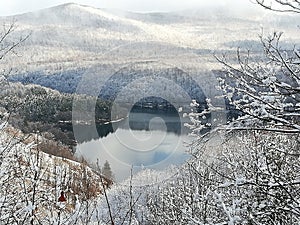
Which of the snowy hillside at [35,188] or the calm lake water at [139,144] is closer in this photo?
the snowy hillside at [35,188]

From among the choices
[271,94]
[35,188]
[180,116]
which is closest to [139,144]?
[180,116]

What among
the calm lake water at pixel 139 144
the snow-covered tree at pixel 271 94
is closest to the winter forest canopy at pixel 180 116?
the snow-covered tree at pixel 271 94

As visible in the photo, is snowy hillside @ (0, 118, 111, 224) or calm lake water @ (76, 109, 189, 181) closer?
snowy hillside @ (0, 118, 111, 224)

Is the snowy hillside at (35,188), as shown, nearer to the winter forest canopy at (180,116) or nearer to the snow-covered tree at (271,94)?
the winter forest canopy at (180,116)

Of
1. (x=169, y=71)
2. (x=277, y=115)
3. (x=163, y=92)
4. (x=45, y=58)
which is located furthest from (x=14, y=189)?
(x=45, y=58)

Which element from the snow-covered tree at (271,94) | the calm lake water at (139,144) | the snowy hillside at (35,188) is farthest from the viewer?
the calm lake water at (139,144)

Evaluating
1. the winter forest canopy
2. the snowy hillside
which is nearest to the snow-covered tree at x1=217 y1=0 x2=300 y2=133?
the winter forest canopy

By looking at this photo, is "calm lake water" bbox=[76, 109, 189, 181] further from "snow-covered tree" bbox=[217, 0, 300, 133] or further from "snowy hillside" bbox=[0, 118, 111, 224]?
"snow-covered tree" bbox=[217, 0, 300, 133]

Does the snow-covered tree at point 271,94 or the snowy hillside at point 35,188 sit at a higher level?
the snow-covered tree at point 271,94
